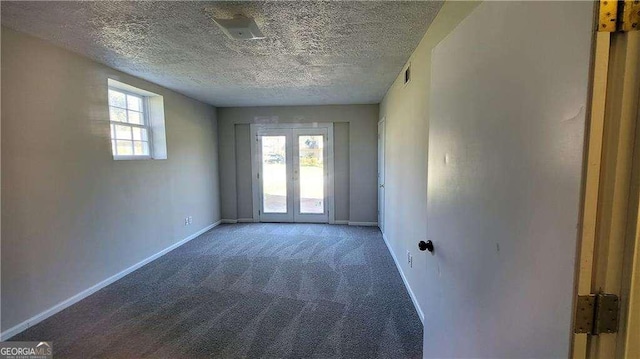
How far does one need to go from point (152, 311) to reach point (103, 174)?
152 centimetres

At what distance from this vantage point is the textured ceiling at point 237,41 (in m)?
1.79

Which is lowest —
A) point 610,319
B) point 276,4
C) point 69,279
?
point 69,279

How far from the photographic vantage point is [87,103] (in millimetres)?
2729

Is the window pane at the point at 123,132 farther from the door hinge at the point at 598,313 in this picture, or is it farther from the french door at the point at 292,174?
the door hinge at the point at 598,313

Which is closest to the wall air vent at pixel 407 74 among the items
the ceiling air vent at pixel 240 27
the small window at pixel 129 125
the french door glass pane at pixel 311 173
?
the ceiling air vent at pixel 240 27

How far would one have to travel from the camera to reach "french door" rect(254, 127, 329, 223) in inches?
217

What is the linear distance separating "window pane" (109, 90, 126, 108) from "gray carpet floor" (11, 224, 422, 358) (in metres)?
1.99

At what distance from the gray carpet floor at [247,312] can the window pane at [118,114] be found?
181 centimetres

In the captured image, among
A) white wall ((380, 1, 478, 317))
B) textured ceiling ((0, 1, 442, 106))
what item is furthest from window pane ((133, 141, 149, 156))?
white wall ((380, 1, 478, 317))

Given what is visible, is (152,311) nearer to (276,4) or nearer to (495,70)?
(276,4)

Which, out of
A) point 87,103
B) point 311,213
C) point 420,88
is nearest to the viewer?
point 420,88

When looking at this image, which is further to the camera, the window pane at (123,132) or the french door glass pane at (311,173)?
the french door glass pane at (311,173)

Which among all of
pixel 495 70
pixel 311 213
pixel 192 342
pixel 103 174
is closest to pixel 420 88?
pixel 495 70

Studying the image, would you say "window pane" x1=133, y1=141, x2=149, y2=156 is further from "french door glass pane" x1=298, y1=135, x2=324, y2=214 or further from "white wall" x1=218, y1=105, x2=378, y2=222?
"french door glass pane" x1=298, y1=135, x2=324, y2=214
